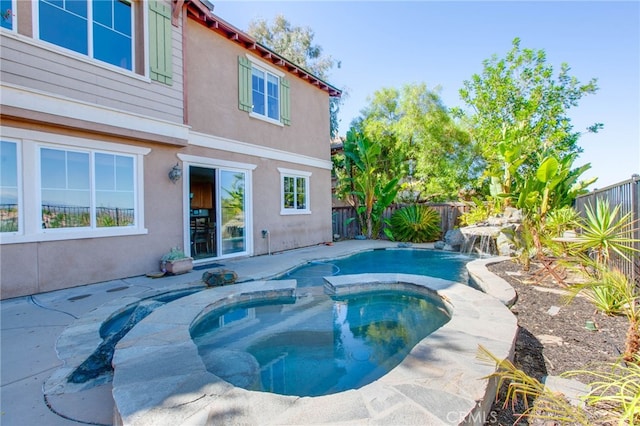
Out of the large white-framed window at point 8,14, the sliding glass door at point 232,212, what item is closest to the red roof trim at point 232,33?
the large white-framed window at point 8,14

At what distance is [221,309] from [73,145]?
455 cm

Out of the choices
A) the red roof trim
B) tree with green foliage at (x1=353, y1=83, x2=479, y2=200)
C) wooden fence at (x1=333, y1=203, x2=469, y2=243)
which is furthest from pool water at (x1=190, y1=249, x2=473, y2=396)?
tree with green foliage at (x1=353, y1=83, x2=479, y2=200)

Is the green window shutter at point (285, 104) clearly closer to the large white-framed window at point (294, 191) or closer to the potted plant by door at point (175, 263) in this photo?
the large white-framed window at point (294, 191)

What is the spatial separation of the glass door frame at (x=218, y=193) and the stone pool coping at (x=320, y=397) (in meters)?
4.92

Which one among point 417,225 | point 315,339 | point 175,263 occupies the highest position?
point 417,225

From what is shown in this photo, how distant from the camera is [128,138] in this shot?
6828mm

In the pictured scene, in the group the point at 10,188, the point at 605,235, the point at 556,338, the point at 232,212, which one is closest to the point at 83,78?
the point at 10,188

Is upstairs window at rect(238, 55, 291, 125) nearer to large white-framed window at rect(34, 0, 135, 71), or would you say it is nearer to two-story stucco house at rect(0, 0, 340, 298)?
two-story stucco house at rect(0, 0, 340, 298)

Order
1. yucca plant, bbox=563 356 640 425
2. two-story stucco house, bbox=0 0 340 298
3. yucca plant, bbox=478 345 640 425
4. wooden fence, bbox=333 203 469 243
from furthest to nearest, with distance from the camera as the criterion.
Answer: wooden fence, bbox=333 203 469 243 < two-story stucco house, bbox=0 0 340 298 < yucca plant, bbox=478 345 640 425 < yucca plant, bbox=563 356 640 425

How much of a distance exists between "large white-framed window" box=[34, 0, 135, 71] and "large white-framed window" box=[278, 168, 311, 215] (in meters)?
5.44

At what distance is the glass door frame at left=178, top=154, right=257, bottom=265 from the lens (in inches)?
315

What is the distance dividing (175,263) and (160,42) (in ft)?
17.2

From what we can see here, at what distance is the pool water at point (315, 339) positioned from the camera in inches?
124

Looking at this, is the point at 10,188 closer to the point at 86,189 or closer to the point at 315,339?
the point at 86,189
